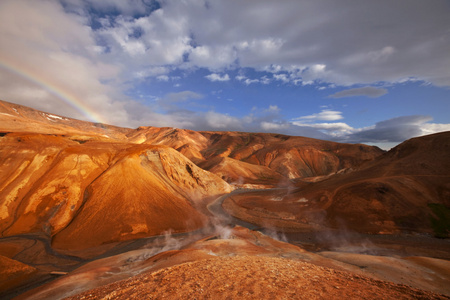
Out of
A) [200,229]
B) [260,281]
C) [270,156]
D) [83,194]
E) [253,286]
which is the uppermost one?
[270,156]

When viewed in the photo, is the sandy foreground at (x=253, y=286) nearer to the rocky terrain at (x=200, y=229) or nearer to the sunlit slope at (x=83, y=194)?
the rocky terrain at (x=200, y=229)

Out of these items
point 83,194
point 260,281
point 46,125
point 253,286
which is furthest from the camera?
point 46,125

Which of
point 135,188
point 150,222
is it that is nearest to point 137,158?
point 135,188

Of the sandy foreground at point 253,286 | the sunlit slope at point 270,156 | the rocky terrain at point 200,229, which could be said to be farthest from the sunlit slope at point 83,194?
the sunlit slope at point 270,156

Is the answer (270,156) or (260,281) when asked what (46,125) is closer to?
(260,281)

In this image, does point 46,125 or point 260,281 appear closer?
point 260,281

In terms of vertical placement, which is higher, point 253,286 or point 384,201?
point 253,286

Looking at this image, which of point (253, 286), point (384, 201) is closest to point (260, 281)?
point (253, 286)
